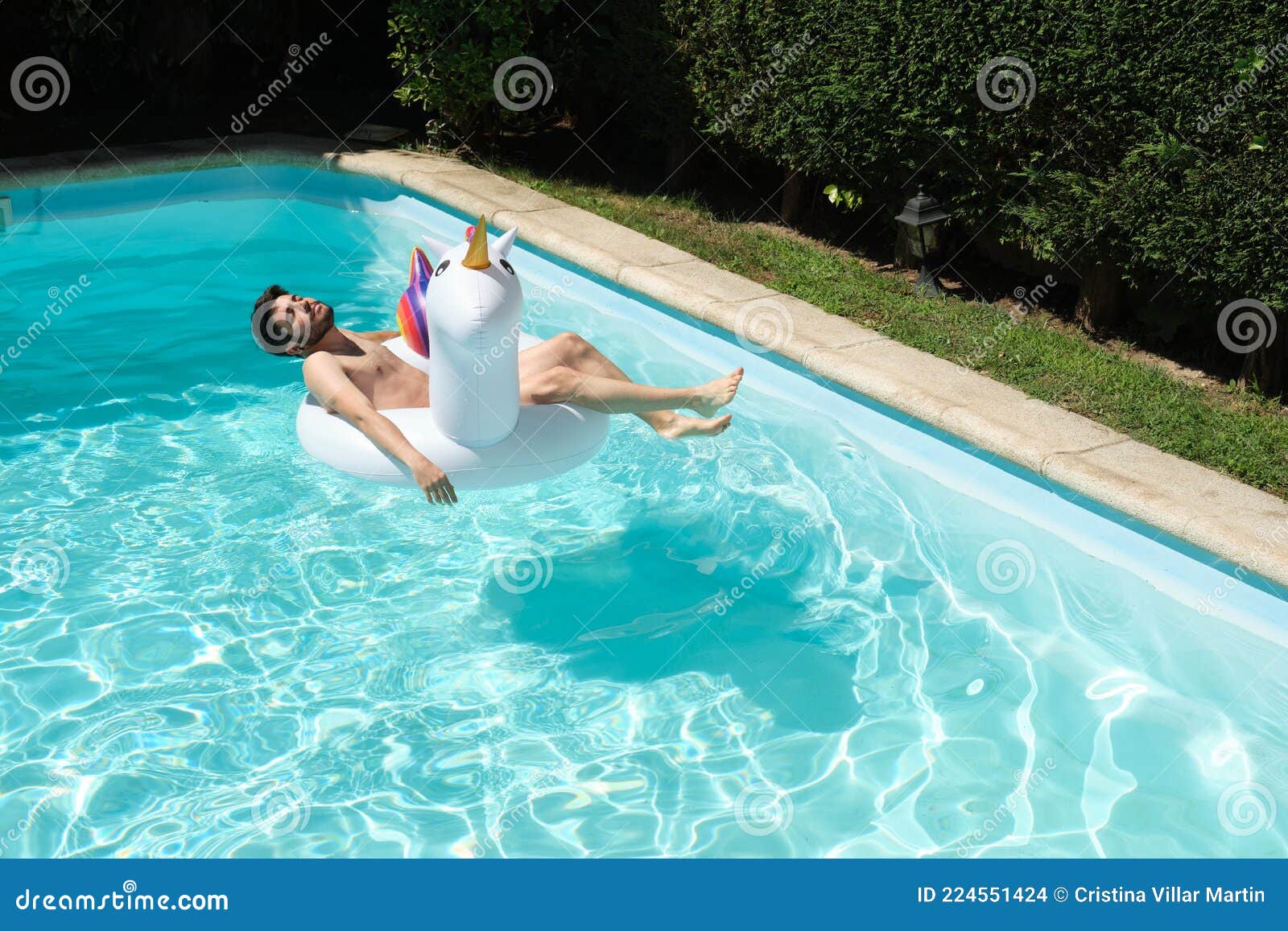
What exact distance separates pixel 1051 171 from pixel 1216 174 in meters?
1.11

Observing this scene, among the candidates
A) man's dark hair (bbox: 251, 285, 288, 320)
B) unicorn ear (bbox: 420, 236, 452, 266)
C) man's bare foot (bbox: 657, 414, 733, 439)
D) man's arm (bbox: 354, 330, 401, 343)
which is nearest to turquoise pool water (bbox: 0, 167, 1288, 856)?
man's bare foot (bbox: 657, 414, 733, 439)

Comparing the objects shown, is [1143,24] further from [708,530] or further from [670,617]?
[670,617]

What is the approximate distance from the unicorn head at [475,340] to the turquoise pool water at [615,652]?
31.6 inches

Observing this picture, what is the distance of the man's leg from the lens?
5.38m

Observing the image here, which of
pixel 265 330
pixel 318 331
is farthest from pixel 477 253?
pixel 265 330

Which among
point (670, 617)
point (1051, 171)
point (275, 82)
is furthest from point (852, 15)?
point (275, 82)

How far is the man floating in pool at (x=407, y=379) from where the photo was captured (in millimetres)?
5340

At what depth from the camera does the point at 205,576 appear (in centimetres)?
544

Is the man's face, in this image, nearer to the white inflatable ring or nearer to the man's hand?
→ the white inflatable ring

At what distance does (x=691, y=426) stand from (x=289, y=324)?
1838 millimetres

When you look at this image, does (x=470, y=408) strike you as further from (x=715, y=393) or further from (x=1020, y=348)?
(x=1020, y=348)

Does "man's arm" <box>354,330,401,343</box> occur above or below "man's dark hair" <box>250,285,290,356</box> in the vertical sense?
above

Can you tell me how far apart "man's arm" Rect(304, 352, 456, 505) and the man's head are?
13cm

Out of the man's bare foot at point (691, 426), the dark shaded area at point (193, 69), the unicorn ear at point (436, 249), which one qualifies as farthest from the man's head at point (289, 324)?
the dark shaded area at point (193, 69)
